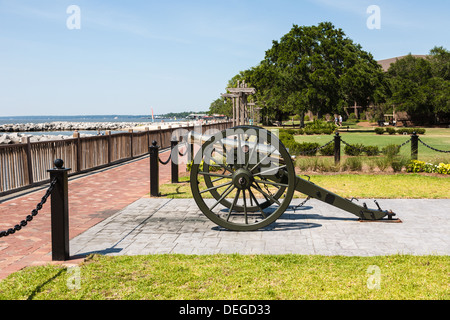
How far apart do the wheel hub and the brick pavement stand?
242 centimetres

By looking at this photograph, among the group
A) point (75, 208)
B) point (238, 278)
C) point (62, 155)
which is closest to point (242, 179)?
point (238, 278)

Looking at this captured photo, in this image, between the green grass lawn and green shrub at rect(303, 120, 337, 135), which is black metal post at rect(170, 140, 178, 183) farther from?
green shrub at rect(303, 120, 337, 135)

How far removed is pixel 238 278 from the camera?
Result: 4.24m

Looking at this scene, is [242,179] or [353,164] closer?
[242,179]

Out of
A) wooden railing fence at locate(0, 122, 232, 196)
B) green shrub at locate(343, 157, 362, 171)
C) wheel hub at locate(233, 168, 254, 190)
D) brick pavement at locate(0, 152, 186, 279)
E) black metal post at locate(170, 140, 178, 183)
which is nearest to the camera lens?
brick pavement at locate(0, 152, 186, 279)

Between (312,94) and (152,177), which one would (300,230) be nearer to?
(152,177)

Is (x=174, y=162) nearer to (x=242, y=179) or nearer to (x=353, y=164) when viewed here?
(x=242, y=179)

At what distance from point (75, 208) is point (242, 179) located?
11.7 feet

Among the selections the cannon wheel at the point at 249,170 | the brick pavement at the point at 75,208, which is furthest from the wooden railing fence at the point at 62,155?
the cannon wheel at the point at 249,170

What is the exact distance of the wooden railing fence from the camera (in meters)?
9.49

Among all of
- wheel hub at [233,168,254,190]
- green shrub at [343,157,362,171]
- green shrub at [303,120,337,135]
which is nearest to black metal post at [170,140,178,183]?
wheel hub at [233,168,254,190]

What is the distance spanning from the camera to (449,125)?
50094 mm

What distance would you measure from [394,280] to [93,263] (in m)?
3.22

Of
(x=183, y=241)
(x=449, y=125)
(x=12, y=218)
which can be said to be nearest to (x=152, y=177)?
(x=12, y=218)
